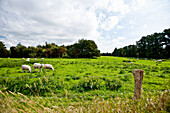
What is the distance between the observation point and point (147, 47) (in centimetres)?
5641

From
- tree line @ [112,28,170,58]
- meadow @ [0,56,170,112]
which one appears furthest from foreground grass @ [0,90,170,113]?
tree line @ [112,28,170,58]

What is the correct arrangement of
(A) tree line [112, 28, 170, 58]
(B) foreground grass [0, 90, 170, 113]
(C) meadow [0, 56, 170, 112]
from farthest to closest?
1. (A) tree line [112, 28, 170, 58]
2. (C) meadow [0, 56, 170, 112]
3. (B) foreground grass [0, 90, 170, 113]

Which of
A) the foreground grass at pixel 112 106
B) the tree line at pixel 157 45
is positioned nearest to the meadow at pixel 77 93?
the foreground grass at pixel 112 106

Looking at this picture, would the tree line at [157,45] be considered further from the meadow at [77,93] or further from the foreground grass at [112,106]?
the foreground grass at [112,106]

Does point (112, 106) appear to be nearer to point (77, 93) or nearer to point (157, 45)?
point (77, 93)

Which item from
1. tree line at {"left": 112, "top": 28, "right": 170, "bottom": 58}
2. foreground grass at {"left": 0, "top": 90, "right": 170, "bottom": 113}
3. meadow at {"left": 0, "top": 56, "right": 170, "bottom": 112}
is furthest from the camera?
tree line at {"left": 112, "top": 28, "right": 170, "bottom": 58}

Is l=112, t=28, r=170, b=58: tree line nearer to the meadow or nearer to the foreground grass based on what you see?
the meadow

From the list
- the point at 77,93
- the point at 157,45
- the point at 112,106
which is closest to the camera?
the point at 112,106

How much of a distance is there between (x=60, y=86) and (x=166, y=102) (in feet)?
21.7

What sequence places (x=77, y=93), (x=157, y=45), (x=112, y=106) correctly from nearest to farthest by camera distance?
(x=112, y=106) < (x=77, y=93) < (x=157, y=45)

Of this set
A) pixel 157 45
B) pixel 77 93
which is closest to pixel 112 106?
pixel 77 93

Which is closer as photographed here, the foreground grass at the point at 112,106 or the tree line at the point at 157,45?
the foreground grass at the point at 112,106

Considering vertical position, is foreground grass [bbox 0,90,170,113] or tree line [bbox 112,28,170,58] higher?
tree line [bbox 112,28,170,58]

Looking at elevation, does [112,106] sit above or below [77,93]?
above
